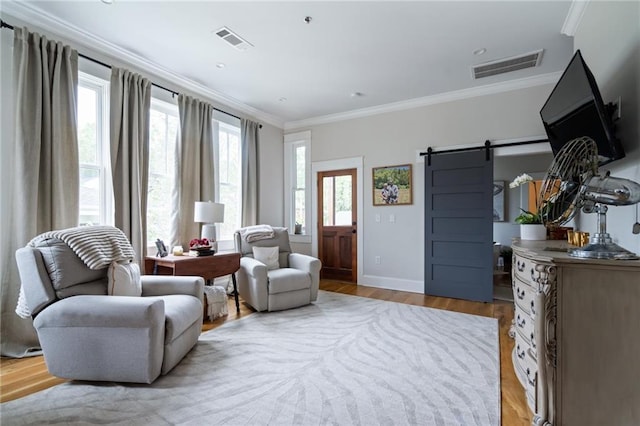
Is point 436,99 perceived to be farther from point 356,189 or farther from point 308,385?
point 308,385

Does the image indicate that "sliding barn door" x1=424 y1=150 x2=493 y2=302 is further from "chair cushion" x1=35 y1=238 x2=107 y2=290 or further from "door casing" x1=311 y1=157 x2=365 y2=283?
"chair cushion" x1=35 y1=238 x2=107 y2=290

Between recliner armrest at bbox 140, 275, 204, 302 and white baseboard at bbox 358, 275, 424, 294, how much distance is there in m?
2.83

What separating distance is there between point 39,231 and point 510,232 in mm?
6723

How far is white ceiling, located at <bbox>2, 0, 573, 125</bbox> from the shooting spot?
2.35m

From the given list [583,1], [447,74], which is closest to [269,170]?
[447,74]

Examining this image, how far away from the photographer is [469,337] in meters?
2.60

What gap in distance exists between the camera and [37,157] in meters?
2.36

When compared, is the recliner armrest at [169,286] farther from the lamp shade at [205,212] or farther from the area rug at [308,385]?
the lamp shade at [205,212]

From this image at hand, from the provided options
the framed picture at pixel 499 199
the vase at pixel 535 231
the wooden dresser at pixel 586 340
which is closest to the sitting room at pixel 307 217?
the wooden dresser at pixel 586 340

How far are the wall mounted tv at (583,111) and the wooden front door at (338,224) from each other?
299 cm

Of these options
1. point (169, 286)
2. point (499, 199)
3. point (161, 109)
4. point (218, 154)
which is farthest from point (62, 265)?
point (499, 199)

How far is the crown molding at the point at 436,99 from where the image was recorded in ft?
11.4

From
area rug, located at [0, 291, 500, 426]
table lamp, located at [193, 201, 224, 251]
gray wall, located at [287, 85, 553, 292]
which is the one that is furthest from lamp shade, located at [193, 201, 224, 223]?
gray wall, located at [287, 85, 553, 292]

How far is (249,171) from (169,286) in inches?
95.4
